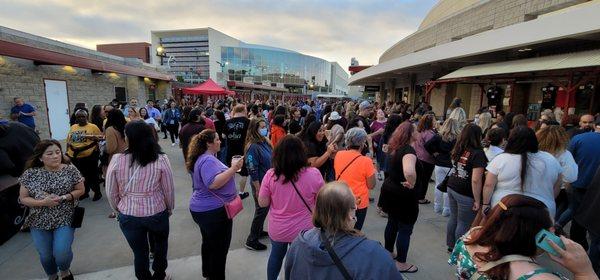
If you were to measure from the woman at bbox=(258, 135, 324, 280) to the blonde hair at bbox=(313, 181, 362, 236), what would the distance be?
903 millimetres

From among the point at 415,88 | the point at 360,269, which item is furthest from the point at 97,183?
the point at 415,88

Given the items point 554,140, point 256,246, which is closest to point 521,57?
point 554,140

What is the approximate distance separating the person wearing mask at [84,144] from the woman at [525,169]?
237 inches

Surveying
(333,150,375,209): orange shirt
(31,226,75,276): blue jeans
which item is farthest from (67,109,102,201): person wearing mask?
(333,150,375,209): orange shirt

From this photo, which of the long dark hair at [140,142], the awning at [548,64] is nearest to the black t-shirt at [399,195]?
the long dark hair at [140,142]

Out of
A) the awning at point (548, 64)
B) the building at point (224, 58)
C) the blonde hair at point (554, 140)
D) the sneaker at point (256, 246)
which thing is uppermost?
the building at point (224, 58)

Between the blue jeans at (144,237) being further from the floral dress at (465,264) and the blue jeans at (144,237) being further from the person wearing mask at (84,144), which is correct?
the person wearing mask at (84,144)

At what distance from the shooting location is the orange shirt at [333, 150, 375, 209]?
303 centimetres

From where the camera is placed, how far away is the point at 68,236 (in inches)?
114

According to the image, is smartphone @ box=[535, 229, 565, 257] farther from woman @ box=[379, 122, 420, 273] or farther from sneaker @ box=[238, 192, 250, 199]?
sneaker @ box=[238, 192, 250, 199]

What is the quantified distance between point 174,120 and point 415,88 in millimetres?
15541

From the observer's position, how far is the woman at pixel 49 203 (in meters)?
2.79

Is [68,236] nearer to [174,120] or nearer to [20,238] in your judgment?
[20,238]

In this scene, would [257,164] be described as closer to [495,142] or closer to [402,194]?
[402,194]
